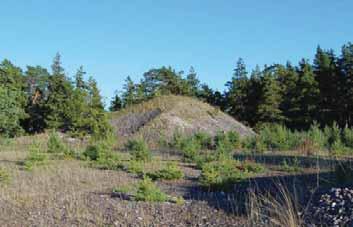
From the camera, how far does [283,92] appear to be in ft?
139

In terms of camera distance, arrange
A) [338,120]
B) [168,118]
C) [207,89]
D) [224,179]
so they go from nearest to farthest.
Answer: [224,179] < [168,118] < [338,120] < [207,89]

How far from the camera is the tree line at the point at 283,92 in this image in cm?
4003

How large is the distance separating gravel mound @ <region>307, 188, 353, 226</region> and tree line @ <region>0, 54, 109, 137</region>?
1735cm

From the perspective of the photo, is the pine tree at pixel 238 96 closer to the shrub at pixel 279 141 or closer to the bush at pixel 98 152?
the shrub at pixel 279 141

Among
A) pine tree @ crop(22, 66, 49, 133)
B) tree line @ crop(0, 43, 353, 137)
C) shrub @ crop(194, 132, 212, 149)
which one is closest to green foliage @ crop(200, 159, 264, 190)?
shrub @ crop(194, 132, 212, 149)

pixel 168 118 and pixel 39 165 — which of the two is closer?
pixel 39 165

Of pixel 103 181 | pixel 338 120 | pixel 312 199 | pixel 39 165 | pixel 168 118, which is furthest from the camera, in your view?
pixel 338 120

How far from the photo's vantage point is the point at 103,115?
2933cm

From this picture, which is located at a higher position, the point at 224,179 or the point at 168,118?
the point at 168,118

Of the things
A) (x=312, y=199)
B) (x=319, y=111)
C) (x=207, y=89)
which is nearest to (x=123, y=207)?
(x=312, y=199)

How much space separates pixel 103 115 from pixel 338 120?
20866 millimetres

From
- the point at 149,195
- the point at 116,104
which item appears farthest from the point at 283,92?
the point at 149,195

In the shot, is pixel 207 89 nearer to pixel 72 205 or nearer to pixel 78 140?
pixel 78 140

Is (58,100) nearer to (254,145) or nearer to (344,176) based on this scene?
(254,145)
